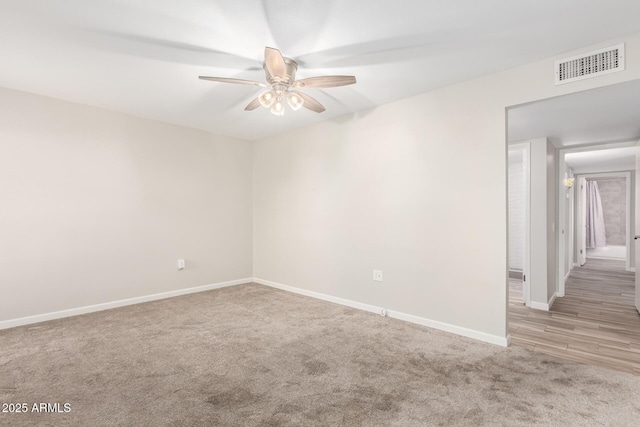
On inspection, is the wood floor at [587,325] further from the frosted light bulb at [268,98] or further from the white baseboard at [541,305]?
the frosted light bulb at [268,98]

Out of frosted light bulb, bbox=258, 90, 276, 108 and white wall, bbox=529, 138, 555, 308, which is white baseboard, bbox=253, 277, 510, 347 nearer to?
white wall, bbox=529, 138, 555, 308

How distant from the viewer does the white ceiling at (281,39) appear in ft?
6.26

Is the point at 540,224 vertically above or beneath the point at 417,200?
beneath

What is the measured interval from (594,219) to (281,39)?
1214 cm

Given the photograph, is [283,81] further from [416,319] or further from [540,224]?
[540,224]

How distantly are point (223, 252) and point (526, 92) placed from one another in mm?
4306

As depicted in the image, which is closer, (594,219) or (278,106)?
(278,106)

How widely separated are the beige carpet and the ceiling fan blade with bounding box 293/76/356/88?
84.1 inches

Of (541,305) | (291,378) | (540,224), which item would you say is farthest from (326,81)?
(541,305)

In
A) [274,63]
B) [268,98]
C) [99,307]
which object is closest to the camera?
[274,63]

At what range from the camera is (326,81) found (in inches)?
92.8

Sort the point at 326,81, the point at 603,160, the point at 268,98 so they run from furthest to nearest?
the point at 603,160, the point at 268,98, the point at 326,81

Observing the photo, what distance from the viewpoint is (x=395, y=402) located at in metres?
1.88

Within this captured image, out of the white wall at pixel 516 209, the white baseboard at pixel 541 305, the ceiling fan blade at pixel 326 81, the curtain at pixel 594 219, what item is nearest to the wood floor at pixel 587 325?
the white baseboard at pixel 541 305
